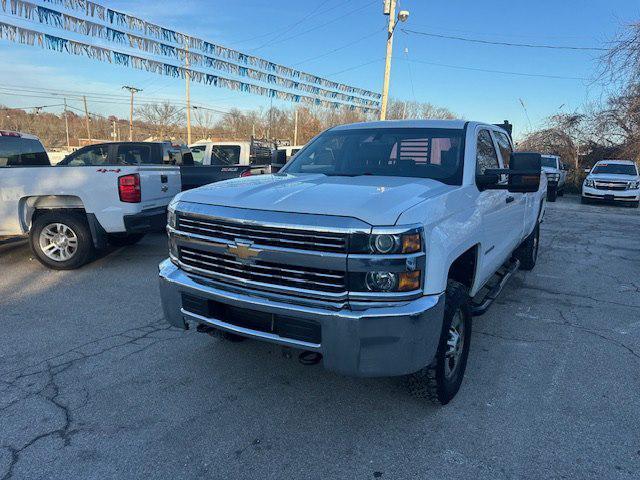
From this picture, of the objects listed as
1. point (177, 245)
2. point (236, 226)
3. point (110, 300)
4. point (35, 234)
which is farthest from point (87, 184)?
point (236, 226)

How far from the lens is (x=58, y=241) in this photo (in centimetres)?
641

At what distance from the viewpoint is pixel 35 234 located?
6352mm

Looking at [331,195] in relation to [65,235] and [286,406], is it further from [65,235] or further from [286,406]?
[65,235]

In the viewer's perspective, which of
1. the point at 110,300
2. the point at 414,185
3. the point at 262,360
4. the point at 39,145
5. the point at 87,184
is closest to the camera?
the point at 414,185

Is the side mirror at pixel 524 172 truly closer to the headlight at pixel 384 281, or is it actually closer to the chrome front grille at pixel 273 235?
the headlight at pixel 384 281

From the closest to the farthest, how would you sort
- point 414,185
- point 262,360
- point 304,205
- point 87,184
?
point 304,205 < point 414,185 < point 262,360 < point 87,184

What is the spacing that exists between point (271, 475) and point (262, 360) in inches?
52.4

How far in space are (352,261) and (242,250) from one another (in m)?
0.70

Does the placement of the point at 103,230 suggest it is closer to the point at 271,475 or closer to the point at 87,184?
the point at 87,184

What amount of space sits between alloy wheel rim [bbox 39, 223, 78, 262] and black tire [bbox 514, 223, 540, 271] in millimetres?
6302

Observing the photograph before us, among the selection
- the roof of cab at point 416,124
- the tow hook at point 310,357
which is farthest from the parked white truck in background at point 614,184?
the tow hook at point 310,357

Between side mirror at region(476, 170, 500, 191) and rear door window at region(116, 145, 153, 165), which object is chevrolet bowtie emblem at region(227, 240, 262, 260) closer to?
side mirror at region(476, 170, 500, 191)

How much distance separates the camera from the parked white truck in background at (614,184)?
16.9m

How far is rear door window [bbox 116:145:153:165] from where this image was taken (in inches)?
356
